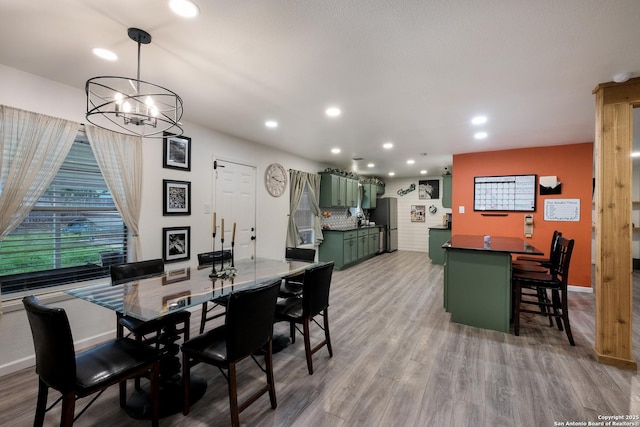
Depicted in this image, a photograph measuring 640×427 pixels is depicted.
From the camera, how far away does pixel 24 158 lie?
2338mm

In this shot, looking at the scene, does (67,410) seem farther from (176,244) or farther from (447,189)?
(447,189)

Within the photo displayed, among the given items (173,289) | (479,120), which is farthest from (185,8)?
(479,120)

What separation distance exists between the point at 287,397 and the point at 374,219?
23.1 ft

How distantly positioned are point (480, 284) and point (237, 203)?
346cm

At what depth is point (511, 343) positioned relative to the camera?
2.84m

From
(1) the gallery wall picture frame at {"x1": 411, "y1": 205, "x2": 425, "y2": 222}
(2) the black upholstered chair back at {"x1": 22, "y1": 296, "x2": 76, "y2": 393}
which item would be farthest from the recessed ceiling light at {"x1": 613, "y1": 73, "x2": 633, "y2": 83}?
(1) the gallery wall picture frame at {"x1": 411, "y1": 205, "x2": 425, "y2": 222}

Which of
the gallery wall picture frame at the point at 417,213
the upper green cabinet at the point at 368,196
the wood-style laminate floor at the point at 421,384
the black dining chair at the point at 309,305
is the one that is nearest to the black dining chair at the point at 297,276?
the wood-style laminate floor at the point at 421,384

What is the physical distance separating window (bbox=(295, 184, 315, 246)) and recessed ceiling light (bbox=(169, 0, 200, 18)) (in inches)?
Result: 171

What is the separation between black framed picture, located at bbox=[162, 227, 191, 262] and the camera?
3.40 m

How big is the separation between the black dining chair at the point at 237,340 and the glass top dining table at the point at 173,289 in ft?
0.95

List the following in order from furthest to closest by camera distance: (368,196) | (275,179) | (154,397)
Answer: (368,196) < (275,179) < (154,397)

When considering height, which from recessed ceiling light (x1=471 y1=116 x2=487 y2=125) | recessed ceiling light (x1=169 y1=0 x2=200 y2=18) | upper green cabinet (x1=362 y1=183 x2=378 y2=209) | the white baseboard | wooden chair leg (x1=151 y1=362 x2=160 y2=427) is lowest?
the white baseboard

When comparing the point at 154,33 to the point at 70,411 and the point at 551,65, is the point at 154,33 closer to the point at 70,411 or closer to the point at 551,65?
the point at 70,411

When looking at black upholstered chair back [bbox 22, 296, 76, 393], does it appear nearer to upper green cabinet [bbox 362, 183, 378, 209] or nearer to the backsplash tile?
the backsplash tile
